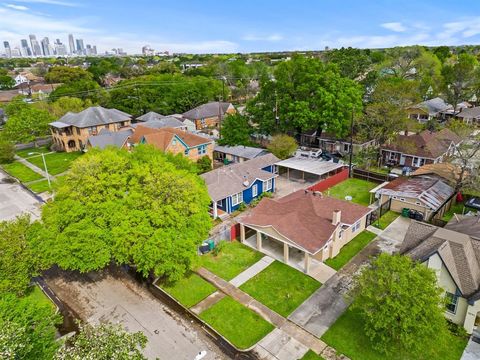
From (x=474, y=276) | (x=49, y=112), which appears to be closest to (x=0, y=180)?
(x=49, y=112)

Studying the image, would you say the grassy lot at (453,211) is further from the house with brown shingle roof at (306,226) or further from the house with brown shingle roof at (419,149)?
the house with brown shingle roof at (419,149)

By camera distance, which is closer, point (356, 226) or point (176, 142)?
point (356, 226)

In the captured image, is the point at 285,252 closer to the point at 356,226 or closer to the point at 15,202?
the point at 356,226

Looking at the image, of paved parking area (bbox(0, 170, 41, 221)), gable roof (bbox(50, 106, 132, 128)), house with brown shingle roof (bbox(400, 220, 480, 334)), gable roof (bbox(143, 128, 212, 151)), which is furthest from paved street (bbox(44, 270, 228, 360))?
gable roof (bbox(50, 106, 132, 128))

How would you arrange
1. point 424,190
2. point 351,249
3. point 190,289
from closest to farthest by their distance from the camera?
point 190,289, point 351,249, point 424,190


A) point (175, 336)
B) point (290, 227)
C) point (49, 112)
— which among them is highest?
point (49, 112)

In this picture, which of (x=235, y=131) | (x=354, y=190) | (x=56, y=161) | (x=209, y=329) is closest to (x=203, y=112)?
(x=235, y=131)

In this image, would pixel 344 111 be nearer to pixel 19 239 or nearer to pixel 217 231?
pixel 217 231
